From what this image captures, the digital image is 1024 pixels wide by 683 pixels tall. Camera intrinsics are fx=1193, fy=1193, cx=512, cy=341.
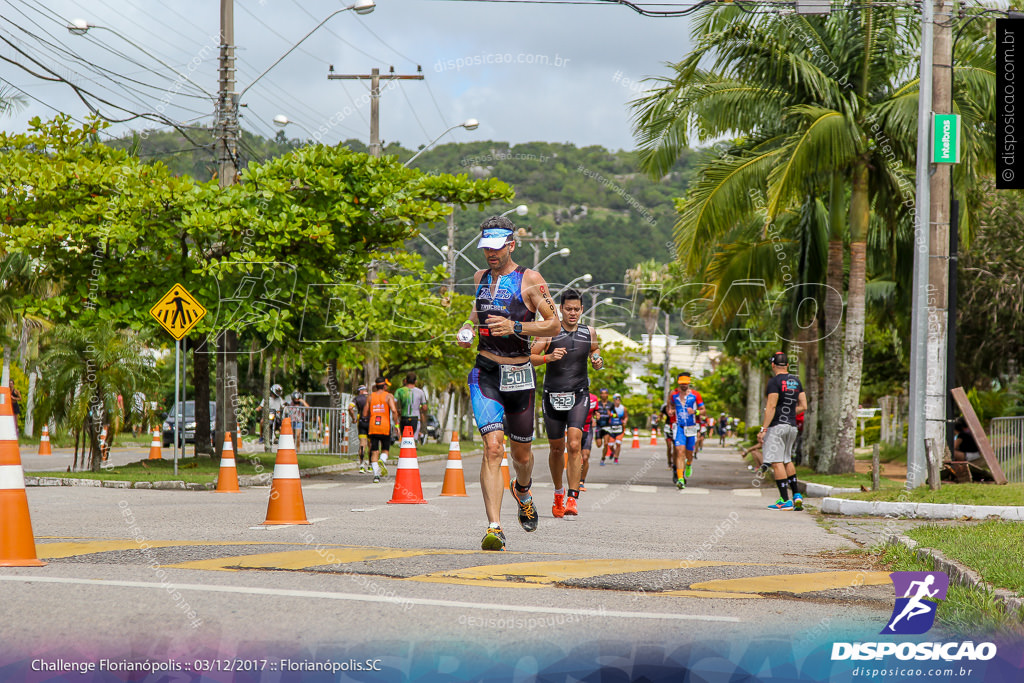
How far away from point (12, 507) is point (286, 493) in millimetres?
3540

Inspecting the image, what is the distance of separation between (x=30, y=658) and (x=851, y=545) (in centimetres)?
739

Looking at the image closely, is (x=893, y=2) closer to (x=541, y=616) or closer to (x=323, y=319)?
(x=323, y=319)

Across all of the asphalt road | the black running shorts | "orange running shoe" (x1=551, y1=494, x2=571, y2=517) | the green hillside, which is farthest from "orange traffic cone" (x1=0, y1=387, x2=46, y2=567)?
the green hillside

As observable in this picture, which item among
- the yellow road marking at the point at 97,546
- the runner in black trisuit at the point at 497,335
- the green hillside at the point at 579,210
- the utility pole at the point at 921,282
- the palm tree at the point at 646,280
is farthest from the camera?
the green hillside at the point at 579,210

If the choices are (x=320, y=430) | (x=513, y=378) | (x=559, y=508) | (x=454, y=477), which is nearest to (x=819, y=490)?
(x=454, y=477)

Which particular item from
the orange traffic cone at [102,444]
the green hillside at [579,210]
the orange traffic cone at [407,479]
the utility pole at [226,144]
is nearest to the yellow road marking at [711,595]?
the orange traffic cone at [407,479]

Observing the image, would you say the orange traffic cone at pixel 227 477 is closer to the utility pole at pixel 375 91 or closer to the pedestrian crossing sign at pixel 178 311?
the pedestrian crossing sign at pixel 178 311

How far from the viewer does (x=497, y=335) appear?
834 cm

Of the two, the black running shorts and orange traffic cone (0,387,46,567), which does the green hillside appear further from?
orange traffic cone (0,387,46,567)

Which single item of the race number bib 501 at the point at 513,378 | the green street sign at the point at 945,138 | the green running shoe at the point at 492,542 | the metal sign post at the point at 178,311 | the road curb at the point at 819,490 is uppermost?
the green street sign at the point at 945,138

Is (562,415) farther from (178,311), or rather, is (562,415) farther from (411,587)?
(178,311)

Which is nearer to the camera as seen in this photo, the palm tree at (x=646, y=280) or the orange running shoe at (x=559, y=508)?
the orange running shoe at (x=559, y=508)

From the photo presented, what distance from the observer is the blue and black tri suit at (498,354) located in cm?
852

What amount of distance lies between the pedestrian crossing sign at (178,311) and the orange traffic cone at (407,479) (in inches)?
246
